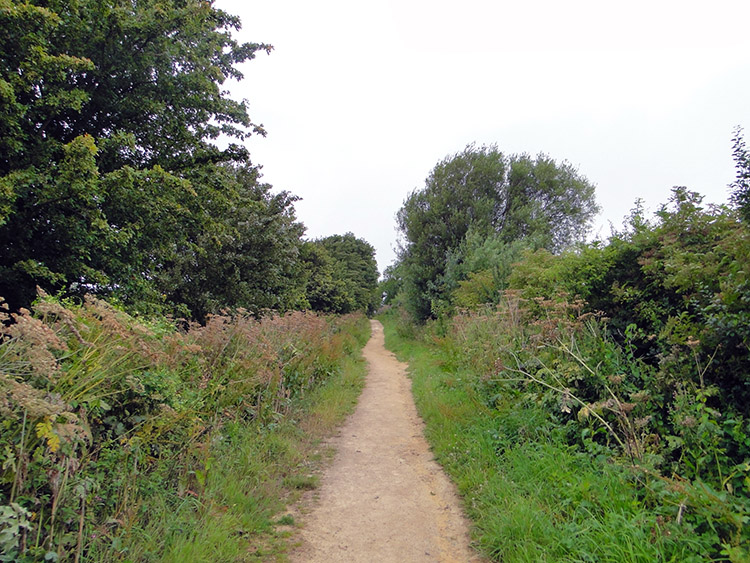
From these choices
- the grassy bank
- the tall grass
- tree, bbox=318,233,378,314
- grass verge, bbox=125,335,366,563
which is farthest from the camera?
tree, bbox=318,233,378,314

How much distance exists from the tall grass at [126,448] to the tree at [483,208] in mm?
17433

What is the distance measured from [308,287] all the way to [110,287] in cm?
1625

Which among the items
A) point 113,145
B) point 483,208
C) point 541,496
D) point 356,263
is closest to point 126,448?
point 541,496

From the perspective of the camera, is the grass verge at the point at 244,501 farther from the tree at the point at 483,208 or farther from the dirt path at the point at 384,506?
the tree at the point at 483,208

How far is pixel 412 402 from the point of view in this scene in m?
9.10

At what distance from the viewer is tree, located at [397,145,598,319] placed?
73.2ft

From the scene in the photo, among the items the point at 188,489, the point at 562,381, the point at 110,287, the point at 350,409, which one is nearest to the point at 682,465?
the point at 562,381

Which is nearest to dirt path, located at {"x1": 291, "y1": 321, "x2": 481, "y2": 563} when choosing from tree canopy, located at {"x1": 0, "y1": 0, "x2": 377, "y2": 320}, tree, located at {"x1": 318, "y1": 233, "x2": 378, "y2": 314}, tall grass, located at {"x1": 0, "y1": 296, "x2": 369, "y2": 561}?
tall grass, located at {"x1": 0, "y1": 296, "x2": 369, "y2": 561}

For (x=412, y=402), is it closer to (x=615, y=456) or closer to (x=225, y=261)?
(x=615, y=456)

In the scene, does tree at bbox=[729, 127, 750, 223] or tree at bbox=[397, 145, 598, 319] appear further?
tree at bbox=[397, 145, 598, 319]

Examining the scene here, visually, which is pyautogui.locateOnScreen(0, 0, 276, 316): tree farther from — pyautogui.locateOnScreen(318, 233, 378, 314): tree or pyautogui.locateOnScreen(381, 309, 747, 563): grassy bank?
pyautogui.locateOnScreen(318, 233, 378, 314): tree

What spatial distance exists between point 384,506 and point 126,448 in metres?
2.67

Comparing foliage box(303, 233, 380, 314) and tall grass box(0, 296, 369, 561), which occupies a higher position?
foliage box(303, 233, 380, 314)

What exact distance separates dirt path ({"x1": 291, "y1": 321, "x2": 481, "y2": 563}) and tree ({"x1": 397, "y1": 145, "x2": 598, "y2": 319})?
51.2 feet
